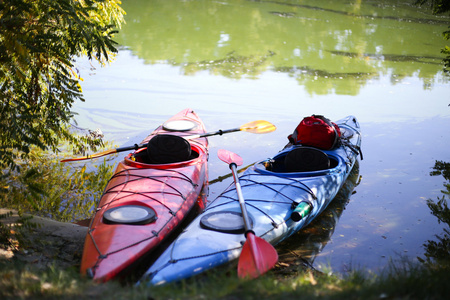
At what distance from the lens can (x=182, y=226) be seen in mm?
4219

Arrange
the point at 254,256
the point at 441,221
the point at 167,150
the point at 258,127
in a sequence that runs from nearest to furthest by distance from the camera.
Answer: the point at 254,256
the point at 441,221
the point at 167,150
the point at 258,127

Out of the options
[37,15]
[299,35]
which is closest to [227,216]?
[37,15]

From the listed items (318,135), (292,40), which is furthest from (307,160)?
(292,40)

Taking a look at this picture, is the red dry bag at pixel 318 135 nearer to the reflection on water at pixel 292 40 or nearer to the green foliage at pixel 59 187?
the green foliage at pixel 59 187

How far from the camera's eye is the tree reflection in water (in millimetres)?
3790

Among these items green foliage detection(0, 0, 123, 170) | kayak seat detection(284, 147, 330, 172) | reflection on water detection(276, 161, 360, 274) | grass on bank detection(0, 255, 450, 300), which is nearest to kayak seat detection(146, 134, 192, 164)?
green foliage detection(0, 0, 123, 170)

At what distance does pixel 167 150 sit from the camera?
4652 millimetres

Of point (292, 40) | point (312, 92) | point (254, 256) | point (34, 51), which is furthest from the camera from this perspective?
point (292, 40)

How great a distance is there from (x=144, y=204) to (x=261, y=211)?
95 cm

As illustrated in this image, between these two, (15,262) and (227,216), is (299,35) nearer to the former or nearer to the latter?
(227,216)

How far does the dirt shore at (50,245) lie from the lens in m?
3.27

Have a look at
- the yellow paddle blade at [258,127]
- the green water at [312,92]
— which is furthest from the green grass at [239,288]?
the yellow paddle blade at [258,127]

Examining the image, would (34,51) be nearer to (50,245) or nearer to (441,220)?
(50,245)

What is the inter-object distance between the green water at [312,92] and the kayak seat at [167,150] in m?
0.56
